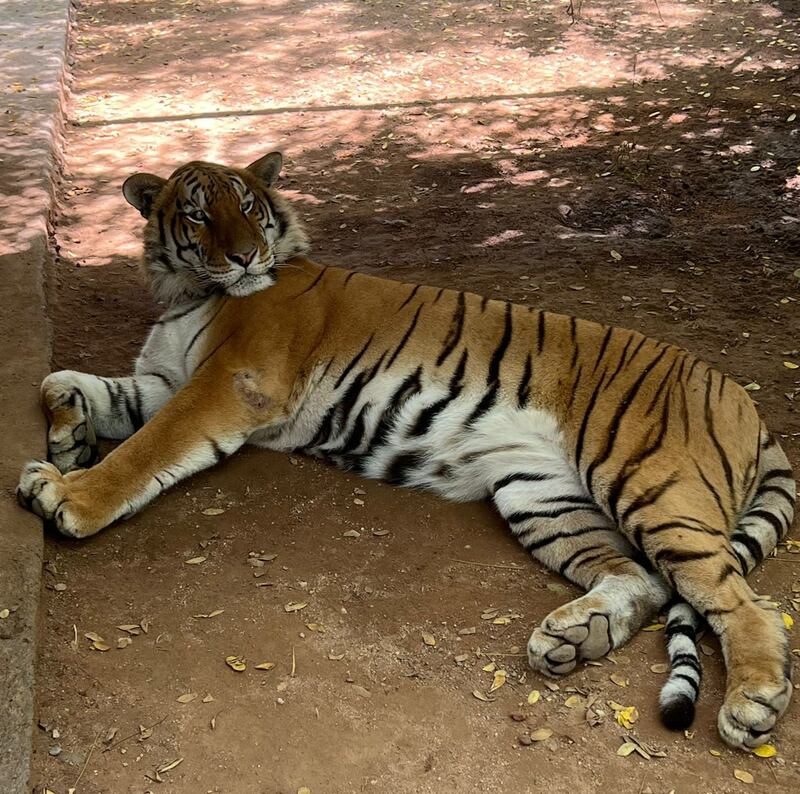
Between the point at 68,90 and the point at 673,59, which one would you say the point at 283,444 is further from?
the point at 673,59

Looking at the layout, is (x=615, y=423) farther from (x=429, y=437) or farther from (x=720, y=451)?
(x=429, y=437)

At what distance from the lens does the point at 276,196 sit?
4586 millimetres

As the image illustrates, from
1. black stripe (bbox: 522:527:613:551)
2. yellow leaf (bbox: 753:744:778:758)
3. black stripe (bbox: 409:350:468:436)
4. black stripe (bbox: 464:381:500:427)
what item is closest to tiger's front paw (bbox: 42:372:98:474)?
black stripe (bbox: 409:350:468:436)

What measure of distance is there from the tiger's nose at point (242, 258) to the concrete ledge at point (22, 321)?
1.04 meters

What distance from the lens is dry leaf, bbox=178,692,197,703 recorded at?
3.11 meters

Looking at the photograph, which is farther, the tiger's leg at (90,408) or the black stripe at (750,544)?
the tiger's leg at (90,408)

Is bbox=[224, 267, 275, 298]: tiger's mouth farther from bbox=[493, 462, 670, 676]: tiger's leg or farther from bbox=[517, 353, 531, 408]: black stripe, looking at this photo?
bbox=[493, 462, 670, 676]: tiger's leg

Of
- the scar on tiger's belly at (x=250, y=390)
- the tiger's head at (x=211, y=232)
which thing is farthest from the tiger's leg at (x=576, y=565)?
the tiger's head at (x=211, y=232)

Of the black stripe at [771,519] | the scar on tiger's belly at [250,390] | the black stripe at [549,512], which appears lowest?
the black stripe at [549,512]

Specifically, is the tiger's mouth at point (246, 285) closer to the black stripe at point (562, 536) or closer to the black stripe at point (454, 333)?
the black stripe at point (454, 333)

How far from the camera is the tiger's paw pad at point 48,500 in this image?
11.9 ft

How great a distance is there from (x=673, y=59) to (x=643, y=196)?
11.6 feet

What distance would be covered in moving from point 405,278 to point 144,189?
1875 mm

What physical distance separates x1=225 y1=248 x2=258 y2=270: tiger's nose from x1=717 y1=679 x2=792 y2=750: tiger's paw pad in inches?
98.3
